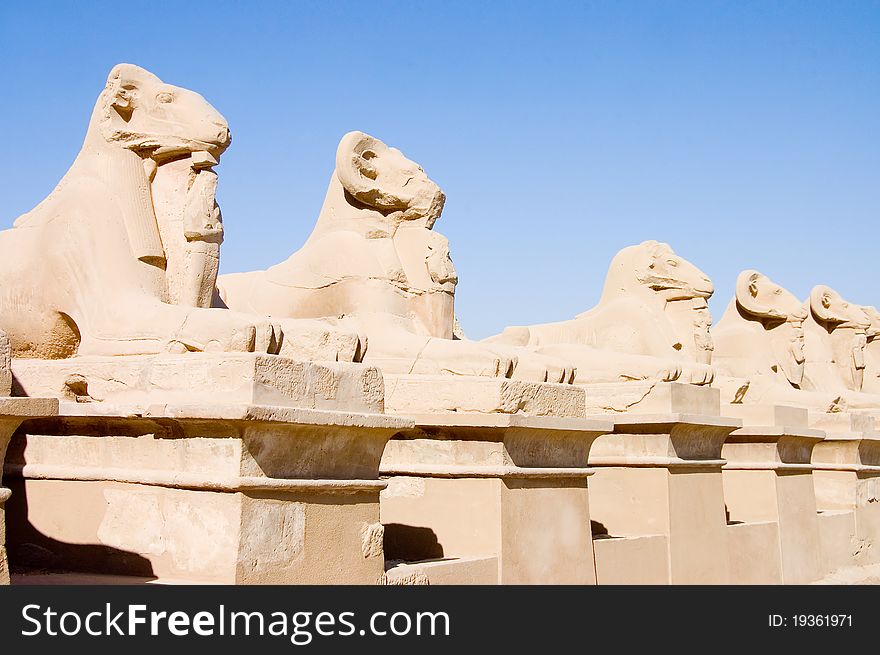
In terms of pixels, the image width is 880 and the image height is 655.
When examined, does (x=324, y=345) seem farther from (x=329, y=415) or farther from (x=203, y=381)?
(x=203, y=381)

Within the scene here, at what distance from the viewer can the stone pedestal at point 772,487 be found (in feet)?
27.5

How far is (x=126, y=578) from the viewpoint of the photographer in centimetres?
406

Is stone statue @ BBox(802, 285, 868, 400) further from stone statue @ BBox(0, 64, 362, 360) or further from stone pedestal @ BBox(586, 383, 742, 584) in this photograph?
stone statue @ BBox(0, 64, 362, 360)

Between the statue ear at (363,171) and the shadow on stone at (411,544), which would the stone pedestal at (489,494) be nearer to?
the shadow on stone at (411,544)

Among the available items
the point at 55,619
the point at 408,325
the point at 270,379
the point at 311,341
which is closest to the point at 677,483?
the point at 408,325

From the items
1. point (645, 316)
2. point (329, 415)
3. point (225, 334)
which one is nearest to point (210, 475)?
point (329, 415)

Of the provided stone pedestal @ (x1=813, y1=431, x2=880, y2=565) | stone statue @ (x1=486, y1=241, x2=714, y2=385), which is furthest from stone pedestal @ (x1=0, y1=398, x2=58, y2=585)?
stone pedestal @ (x1=813, y1=431, x2=880, y2=565)

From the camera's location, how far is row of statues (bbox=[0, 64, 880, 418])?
4832mm

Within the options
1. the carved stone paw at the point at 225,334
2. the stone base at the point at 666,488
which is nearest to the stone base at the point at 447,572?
the carved stone paw at the point at 225,334

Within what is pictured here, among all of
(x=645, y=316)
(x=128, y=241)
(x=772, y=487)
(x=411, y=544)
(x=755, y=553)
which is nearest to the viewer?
(x=128, y=241)

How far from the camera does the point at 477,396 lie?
5.40 metres

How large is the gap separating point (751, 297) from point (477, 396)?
6851 millimetres

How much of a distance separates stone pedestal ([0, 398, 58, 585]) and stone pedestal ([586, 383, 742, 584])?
13.9 feet

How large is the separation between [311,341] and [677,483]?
3256 millimetres
